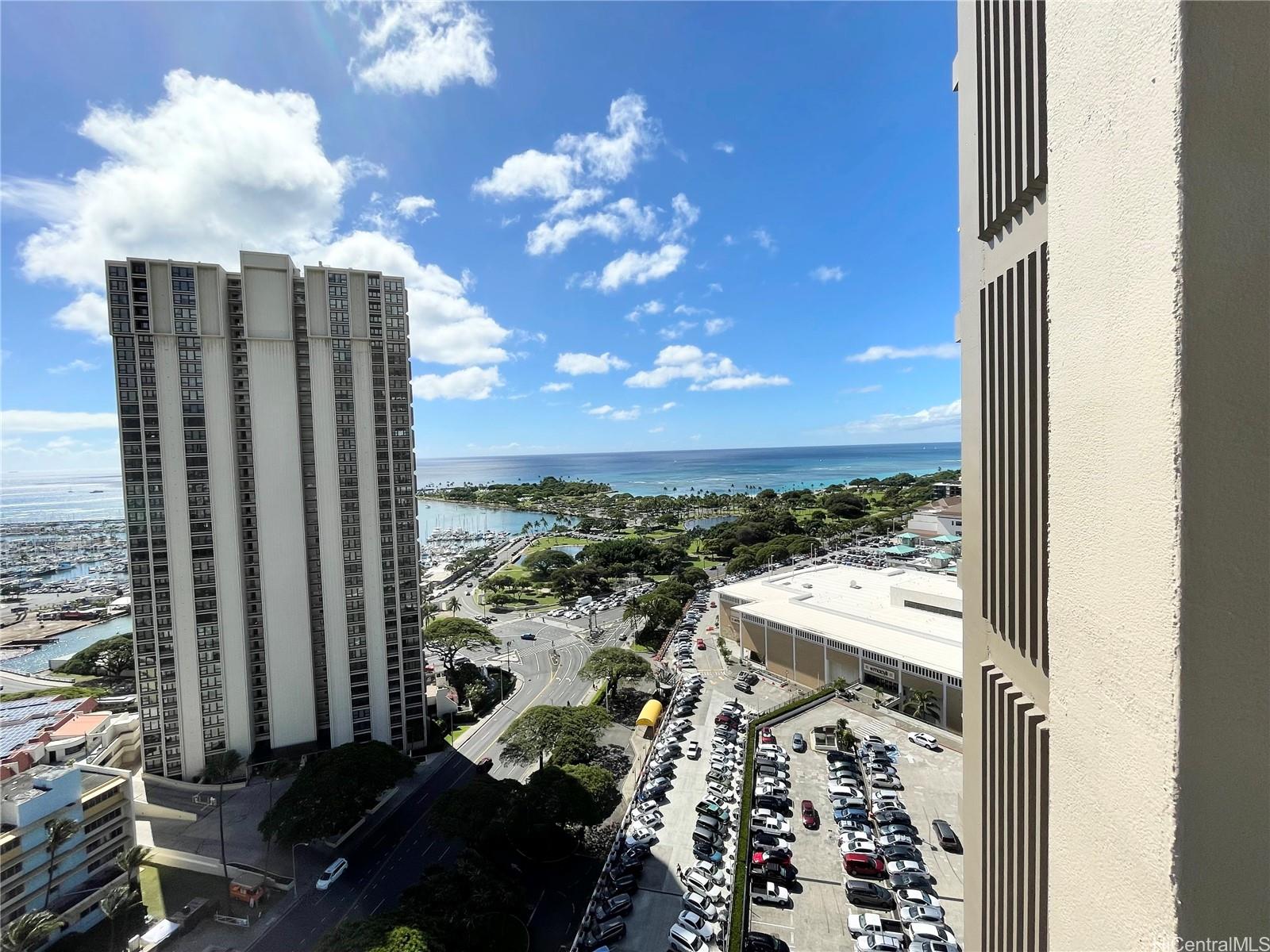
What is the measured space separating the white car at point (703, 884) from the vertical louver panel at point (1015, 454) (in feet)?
42.1

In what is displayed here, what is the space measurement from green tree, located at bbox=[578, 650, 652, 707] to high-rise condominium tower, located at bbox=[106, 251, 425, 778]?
748 centimetres

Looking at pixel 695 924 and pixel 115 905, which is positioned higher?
pixel 115 905

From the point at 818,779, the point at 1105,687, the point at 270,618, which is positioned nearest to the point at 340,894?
the point at 270,618

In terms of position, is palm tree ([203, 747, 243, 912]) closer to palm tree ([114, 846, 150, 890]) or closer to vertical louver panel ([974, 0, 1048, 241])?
palm tree ([114, 846, 150, 890])

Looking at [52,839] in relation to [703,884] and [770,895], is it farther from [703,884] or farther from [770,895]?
[770,895]

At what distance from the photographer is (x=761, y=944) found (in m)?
11.7

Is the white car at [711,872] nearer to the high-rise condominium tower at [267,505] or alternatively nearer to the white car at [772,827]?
the white car at [772,827]

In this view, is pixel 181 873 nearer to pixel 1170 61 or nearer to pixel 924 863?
pixel 924 863

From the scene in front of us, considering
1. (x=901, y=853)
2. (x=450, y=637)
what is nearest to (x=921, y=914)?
(x=901, y=853)

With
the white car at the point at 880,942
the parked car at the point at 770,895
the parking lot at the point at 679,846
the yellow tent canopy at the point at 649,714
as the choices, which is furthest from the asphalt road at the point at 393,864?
the white car at the point at 880,942

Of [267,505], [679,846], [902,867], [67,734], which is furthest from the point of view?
[267,505]

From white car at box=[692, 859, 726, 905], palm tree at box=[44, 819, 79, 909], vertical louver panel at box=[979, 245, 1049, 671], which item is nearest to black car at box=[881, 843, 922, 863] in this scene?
white car at box=[692, 859, 726, 905]

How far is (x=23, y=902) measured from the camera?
1284 cm

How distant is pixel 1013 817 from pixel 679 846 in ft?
46.0
